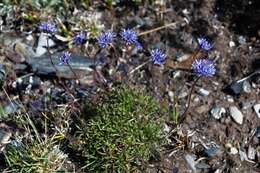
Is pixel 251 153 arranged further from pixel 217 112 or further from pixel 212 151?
pixel 217 112

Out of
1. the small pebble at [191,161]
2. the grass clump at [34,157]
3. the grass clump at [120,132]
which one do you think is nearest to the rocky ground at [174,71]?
the small pebble at [191,161]

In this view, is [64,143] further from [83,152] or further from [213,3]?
[213,3]

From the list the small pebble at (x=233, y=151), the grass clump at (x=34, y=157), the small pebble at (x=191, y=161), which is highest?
the grass clump at (x=34, y=157)

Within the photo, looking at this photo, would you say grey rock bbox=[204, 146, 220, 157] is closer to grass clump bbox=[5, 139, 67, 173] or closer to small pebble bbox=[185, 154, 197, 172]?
small pebble bbox=[185, 154, 197, 172]

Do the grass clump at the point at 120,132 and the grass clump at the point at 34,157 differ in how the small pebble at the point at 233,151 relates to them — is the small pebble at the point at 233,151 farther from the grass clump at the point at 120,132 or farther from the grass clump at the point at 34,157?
the grass clump at the point at 34,157

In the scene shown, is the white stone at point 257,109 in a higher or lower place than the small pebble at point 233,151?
higher

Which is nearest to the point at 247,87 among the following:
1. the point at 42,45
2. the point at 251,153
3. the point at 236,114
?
the point at 236,114
